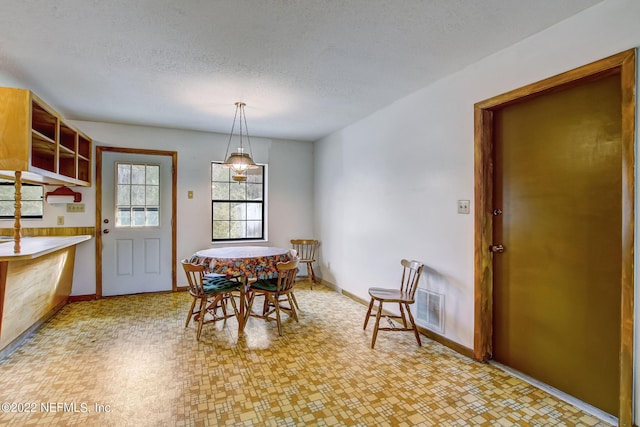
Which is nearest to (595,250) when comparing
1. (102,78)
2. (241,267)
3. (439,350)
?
(439,350)

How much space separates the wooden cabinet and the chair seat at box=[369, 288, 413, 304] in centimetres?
315

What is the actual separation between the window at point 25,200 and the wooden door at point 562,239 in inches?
210

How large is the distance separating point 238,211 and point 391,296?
10.5 ft

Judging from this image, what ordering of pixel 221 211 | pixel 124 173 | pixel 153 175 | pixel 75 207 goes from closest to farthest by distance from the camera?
pixel 75 207 < pixel 124 173 < pixel 153 175 < pixel 221 211

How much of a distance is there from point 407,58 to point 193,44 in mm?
1655

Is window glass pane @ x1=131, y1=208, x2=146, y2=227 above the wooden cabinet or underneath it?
underneath

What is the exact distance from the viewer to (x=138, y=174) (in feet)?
15.1

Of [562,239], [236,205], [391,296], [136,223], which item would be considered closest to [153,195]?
→ [136,223]

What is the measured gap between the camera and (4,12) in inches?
75.5

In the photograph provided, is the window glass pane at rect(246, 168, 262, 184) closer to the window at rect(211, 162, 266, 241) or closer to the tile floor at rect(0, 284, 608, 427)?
the window at rect(211, 162, 266, 241)

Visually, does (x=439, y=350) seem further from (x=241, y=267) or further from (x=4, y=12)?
(x=4, y=12)

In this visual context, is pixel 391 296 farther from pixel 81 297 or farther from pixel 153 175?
pixel 81 297

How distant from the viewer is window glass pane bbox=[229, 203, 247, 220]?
5233mm

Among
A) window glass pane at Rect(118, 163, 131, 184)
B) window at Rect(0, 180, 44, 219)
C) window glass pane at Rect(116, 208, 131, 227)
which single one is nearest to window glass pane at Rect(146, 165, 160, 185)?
window glass pane at Rect(118, 163, 131, 184)
